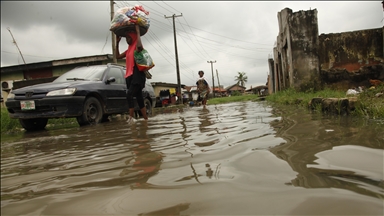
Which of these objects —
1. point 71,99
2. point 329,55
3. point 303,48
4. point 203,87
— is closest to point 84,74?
point 71,99

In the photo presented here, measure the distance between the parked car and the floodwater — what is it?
281 centimetres

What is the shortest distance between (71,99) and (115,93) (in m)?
1.32

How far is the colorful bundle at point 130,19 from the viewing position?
4293 mm

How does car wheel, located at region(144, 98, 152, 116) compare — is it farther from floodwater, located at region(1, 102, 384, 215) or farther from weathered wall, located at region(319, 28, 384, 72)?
weathered wall, located at region(319, 28, 384, 72)

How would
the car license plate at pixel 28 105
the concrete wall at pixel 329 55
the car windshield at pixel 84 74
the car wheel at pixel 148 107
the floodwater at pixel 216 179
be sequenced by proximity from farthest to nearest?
the concrete wall at pixel 329 55 < the car wheel at pixel 148 107 < the car windshield at pixel 84 74 < the car license plate at pixel 28 105 < the floodwater at pixel 216 179

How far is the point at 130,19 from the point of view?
14.0 feet

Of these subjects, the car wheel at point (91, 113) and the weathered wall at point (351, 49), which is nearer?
Result: the car wheel at point (91, 113)

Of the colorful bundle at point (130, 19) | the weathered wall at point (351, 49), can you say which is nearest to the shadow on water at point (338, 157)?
the colorful bundle at point (130, 19)

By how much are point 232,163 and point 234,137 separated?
77cm

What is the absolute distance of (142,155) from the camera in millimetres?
1766

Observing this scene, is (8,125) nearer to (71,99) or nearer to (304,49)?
(71,99)

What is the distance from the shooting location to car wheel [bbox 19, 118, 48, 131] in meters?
4.85

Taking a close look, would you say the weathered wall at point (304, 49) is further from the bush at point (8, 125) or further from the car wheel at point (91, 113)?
the bush at point (8, 125)

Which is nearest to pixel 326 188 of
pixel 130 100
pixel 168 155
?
pixel 168 155
